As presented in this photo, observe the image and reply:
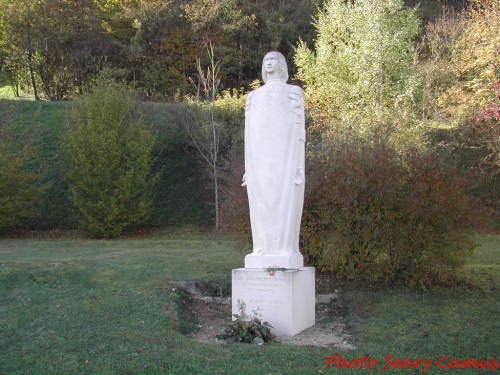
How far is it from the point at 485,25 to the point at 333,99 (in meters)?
6.28

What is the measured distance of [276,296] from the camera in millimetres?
7293

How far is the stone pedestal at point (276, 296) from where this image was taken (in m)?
7.25

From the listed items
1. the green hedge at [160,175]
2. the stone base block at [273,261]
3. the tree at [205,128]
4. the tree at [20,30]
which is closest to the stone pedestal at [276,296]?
the stone base block at [273,261]

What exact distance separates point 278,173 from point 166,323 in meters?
2.55

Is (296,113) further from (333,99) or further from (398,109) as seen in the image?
(333,99)

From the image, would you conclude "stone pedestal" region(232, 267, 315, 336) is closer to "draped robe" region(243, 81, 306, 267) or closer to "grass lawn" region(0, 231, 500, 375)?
"draped robe" region(243, 81, 306, 267)

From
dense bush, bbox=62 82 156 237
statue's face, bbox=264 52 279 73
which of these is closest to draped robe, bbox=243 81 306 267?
statue's face, bbox=264 52 279 73

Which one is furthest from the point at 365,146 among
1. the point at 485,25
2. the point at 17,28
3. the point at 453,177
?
the point at 17,28

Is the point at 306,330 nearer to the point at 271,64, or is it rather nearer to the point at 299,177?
the point at 299,177

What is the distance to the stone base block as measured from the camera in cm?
750

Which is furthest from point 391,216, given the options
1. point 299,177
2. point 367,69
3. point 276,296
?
point 367,69

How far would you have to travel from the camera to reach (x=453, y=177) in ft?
31.1

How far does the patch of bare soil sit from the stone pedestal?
218 mm

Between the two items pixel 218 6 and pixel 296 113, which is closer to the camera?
pixel 296 113
